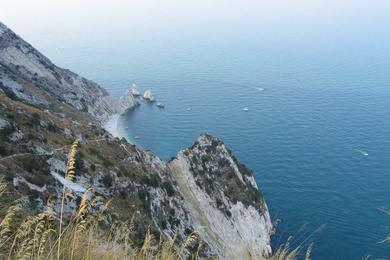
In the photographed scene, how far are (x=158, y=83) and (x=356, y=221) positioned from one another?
12222cm

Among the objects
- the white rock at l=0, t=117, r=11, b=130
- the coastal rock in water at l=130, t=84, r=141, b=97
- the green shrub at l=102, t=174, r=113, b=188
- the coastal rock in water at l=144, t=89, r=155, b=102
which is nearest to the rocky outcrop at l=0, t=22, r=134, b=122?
the coastal rock in water at l=144, t=89, r=155, b=102

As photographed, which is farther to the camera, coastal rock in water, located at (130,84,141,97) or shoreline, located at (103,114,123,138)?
coastal rock in water, located at (130,84,141,97)

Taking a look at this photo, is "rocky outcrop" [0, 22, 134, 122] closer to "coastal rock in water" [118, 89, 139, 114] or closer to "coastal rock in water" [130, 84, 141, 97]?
"coastal rock in water" [118, 89, 139, 114]

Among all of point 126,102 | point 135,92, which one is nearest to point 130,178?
point 126,102

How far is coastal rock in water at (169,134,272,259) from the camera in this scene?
63.7m

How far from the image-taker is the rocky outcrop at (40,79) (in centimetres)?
8281

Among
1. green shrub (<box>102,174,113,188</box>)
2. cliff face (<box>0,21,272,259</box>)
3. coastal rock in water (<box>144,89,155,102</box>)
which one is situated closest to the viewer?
cliff face (<box>0,21,272,259</box>)

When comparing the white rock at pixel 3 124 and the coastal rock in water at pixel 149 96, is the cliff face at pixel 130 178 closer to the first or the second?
the white rock at pixel 3 124

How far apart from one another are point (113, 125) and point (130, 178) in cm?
9695

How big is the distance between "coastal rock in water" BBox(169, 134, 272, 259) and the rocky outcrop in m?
31.6

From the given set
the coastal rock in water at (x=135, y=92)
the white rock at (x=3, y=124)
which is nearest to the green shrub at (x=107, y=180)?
the white rock at (x=3, y=124)

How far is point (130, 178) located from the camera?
1756 inches

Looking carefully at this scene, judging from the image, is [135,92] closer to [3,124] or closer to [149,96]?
[149,96]

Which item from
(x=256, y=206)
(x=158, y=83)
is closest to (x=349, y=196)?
(x=256, y=206)
